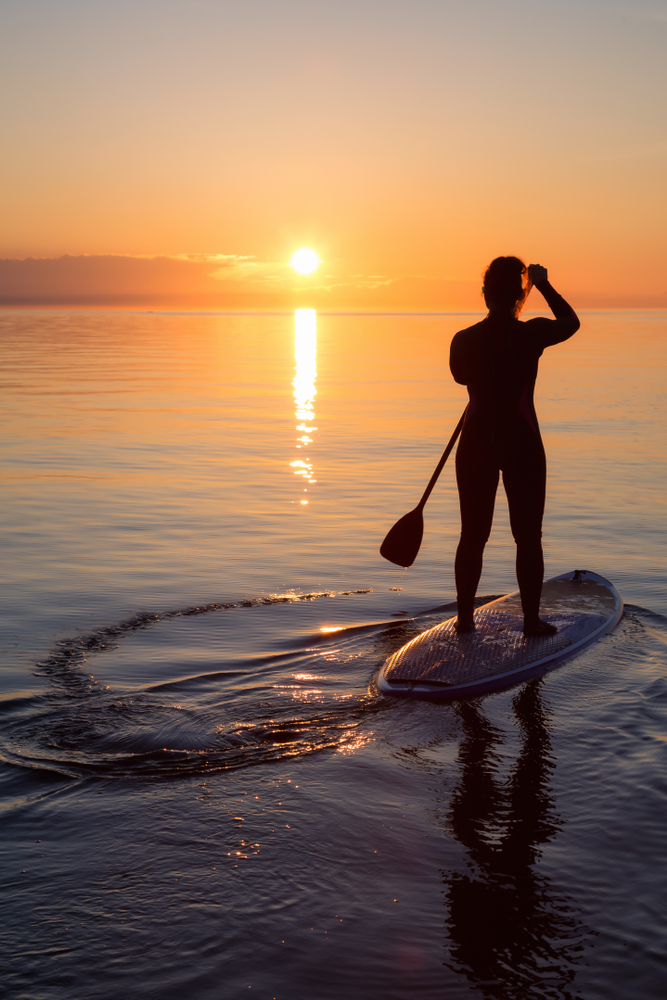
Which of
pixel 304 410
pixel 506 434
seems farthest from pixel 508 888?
pixel 304 410

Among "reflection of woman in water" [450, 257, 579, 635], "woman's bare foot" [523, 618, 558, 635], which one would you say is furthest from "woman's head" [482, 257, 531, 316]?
"woman's bare foot" [523, 618, 558, 635]

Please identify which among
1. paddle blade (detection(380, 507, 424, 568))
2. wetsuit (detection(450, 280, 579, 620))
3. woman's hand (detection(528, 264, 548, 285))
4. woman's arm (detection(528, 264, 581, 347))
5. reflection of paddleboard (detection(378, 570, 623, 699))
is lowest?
reflection of paddleboard (detection(378, 570, 623, 699))

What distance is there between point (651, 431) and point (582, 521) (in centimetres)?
762

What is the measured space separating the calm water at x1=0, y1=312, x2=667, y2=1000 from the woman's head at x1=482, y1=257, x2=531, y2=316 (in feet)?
7.40

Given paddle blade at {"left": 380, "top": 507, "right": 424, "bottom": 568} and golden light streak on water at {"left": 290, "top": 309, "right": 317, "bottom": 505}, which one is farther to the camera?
golden light streak on water at {"left": 290, "top": 309, "right": 317, "bottom": 505}

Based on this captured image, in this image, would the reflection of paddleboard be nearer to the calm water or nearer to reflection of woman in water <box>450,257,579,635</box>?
the calm water

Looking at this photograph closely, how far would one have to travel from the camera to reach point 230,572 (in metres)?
7.75

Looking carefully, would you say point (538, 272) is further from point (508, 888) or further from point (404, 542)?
point (508, 888)

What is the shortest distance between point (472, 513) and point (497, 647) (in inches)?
33.2

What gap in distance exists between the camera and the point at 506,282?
5289 millimetres

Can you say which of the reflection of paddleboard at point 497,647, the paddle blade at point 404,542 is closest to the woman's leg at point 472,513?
the reflection of paddleboard at point 497,647

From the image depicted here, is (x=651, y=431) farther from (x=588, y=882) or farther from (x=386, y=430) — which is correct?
(x=588, y=882)

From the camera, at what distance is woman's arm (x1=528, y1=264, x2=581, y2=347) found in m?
5.18

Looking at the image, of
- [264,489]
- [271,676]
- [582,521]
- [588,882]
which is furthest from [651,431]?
[588,882]
